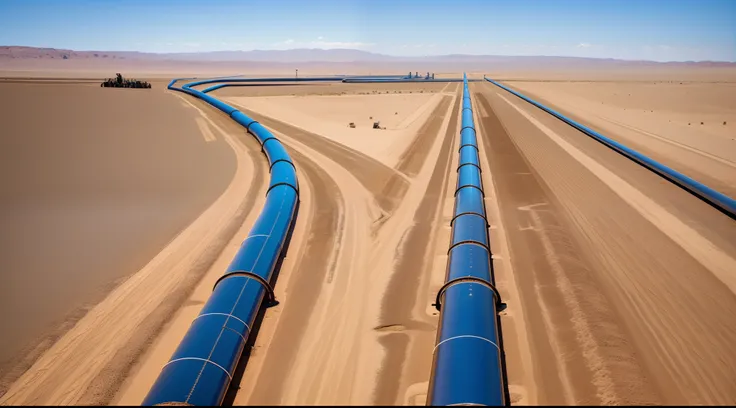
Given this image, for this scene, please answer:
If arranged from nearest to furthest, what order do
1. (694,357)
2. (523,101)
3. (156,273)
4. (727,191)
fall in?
(694,357)
(156,273)
(727,191)
(523,101)

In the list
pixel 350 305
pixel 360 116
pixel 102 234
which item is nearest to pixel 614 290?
pixel 350 305

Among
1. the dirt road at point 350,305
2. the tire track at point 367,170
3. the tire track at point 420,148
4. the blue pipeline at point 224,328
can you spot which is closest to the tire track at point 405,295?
the dirt road at point 350,305

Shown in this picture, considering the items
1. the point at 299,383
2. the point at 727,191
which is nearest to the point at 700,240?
the point at 727,191

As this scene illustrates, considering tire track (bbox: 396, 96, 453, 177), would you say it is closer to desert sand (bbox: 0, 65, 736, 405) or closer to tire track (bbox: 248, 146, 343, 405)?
desert sand (bbox: 0, 65, 736, 405)

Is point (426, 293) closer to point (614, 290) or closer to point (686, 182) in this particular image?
point (614, 290)

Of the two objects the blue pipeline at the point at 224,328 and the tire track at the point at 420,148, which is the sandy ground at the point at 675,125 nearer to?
the tire track at the point at 420,148

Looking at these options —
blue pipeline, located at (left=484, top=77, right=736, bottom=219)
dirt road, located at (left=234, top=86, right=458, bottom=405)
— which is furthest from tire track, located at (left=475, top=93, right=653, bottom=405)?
blue pipeline, located at (left=484, top=77, right=736, bottom=219)

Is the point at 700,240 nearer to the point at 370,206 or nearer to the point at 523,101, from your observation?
the point at 370,206
